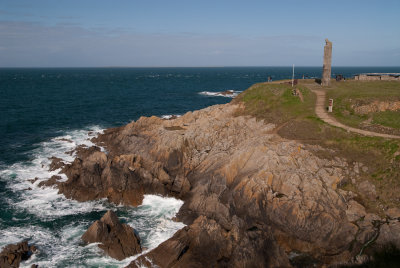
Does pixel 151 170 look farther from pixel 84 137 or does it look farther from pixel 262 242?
pixel 84 137

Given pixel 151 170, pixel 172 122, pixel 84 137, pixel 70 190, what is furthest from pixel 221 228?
pixel 84 137

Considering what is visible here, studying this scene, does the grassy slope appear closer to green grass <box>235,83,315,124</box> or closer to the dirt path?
green grass <box>235,83,315,124</box>

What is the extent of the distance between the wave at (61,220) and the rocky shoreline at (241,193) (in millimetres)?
1188

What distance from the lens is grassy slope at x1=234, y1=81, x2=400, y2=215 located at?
90.6ft

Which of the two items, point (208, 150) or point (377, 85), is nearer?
point (208, 150)

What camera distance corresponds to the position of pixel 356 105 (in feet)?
129

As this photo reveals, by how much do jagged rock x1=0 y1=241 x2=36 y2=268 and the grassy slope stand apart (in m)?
26.3

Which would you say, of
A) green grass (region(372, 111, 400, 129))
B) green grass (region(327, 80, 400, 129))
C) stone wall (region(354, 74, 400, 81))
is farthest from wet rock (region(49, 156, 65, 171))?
stone wall (region(354, 74, 400, 81))

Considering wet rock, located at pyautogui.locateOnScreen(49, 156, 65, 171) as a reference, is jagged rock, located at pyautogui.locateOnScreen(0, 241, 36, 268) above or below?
below

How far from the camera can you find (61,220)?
29.8m

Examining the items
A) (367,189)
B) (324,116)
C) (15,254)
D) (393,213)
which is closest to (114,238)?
(15,254)

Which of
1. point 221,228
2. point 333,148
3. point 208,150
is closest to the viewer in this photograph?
point 221,228

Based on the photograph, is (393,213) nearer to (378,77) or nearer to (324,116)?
(324,116)

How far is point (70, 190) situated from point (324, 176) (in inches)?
1019
